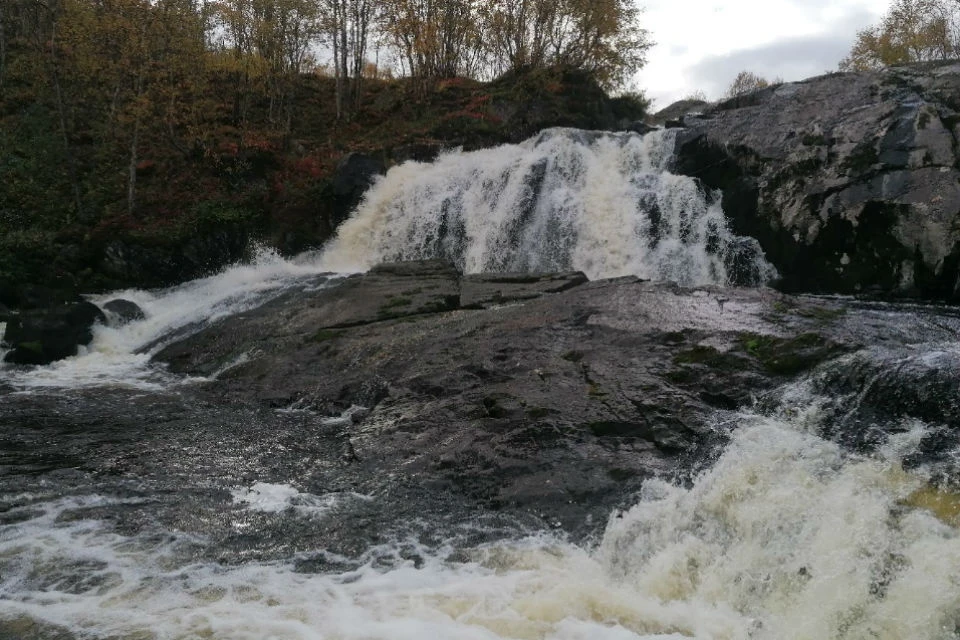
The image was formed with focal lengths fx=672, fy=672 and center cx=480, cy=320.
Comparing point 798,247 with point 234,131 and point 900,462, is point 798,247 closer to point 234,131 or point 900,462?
point 900,462

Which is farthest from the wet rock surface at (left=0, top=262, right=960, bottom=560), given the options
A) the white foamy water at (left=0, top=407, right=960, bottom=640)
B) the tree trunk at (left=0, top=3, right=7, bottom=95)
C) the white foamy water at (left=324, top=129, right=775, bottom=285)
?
the tree trunk at (left=0, top=3, right=7, bottom=95)

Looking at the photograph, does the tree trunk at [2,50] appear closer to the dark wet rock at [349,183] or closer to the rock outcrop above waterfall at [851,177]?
the dark wet rock at [349,183]

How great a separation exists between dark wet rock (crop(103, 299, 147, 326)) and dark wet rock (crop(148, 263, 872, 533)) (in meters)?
3.28

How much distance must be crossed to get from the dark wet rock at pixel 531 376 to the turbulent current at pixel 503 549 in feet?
1.54

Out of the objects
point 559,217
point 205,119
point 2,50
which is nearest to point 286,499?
point 559,217

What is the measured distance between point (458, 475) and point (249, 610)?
2.76 metres

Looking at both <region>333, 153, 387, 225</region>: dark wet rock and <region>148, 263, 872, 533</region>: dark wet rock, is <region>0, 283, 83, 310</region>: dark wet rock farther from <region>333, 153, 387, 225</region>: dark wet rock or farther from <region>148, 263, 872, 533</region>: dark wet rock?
<region>333, 153, 387, 225</region>: dark wet rock

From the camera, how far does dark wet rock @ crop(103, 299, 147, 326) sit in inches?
613

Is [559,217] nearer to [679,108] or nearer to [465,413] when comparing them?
[465,413]

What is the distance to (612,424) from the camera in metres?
7.71

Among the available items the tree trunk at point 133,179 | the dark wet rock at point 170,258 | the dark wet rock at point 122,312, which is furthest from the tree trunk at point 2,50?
the dark wet rock at point 122,312

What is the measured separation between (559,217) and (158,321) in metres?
10.4

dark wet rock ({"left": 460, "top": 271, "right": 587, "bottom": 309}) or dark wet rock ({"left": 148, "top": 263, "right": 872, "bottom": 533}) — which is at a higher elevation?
dark wet rock ({"left": 460, "top": 271, "right": 587, "bottom": 309})

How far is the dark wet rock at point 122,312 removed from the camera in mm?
15562
